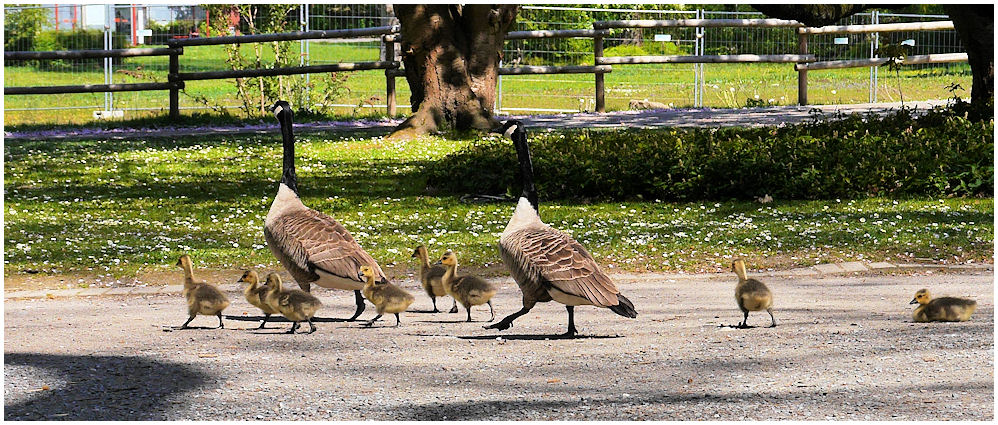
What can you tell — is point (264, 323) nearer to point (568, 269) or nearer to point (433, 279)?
point (433, 279)

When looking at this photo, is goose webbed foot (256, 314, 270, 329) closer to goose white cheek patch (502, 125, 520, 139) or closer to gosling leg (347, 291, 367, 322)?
gosling leg (347, 291, 367, 322)

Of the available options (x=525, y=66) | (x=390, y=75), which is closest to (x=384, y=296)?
(x=390, y=75)

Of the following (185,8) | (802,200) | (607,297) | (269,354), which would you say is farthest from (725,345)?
(185,8)

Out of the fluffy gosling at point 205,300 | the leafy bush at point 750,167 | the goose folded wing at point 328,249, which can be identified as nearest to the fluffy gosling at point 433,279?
the goose folded wing at point 328,249

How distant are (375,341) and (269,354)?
2.20 feet

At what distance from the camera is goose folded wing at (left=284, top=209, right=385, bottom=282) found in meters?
7.09

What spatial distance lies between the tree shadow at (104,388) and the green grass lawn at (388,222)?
3.13 m

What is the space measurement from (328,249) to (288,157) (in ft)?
4.55

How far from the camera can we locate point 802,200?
12.7 meters

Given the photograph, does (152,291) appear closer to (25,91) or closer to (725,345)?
(725,345)

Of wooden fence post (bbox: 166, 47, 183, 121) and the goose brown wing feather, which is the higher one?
wooden fence post (bbox: 166, 47, 183, 121)

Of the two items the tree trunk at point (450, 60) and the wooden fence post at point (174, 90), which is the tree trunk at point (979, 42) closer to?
the tree trunk at point (450, 60)

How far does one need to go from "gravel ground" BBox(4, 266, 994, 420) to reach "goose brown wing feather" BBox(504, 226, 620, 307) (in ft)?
1.21

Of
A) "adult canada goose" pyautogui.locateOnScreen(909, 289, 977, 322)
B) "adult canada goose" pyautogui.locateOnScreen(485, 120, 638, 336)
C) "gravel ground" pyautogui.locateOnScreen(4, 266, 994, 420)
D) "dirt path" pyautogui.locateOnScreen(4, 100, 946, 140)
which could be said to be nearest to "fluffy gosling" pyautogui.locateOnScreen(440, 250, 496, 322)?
"gravel ground" pyautogui.locateOnScreen(4, 266, 994, 420)
